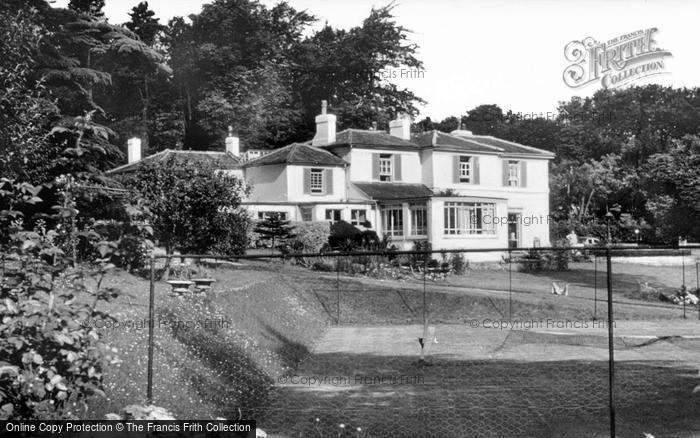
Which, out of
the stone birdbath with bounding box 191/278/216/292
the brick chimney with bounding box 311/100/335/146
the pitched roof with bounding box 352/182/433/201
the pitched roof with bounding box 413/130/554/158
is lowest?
the stone birdbath with bounding box 191/278/216/292

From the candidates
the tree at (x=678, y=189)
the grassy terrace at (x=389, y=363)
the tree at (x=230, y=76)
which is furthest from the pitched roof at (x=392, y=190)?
the tree at (x=230, y=76)

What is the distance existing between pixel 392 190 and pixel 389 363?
1140 inches

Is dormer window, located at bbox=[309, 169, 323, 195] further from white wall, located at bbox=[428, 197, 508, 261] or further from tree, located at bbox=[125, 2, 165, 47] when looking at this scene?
tree, located at bbox=[125, 2, 165, 47]

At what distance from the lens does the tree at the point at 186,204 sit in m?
22.5

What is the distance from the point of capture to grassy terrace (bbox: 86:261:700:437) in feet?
38.3

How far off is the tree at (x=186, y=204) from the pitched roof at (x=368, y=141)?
956 inches

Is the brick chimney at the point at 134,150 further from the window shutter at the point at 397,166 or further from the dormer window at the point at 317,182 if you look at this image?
the window shutter at the point at 397,166

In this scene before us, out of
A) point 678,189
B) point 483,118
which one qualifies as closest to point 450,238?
point 678,189

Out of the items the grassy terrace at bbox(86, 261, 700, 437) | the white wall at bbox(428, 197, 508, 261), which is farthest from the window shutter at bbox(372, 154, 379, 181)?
the grassy terrace at bbox(86, 261, 700, 437)

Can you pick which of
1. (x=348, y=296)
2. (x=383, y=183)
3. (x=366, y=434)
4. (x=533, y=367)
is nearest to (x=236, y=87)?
(x=383, y=183)

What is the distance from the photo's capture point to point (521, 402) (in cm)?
1354

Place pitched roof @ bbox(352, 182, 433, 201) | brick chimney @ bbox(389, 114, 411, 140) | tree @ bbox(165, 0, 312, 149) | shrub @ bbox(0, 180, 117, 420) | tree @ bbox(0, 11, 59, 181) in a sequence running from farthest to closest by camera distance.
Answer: tree @ bbox(165, 0, 312, 149)
brick chimney @ bbox(389, 114, 411, 140)
pitched roof @ bbox(352, 182, 433, 201)
tree @ bbox(0, 11, 59, 181)
shrub @ bbox(0, 180, 117, 420)

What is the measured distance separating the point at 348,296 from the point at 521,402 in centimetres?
1488

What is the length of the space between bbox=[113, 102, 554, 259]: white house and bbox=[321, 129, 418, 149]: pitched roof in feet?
0.23
